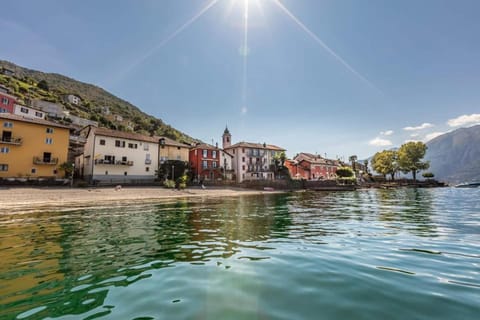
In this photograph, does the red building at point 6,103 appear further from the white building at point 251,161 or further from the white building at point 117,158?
the white building at point 251,161

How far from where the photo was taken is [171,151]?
57969mm

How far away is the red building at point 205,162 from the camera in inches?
2489

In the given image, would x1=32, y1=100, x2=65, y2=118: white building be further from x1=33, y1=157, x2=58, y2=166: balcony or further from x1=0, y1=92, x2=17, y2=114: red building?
x1=33, y1=157, x2=58, y2=166: balcony

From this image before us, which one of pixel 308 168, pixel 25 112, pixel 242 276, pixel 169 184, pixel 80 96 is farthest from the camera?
pixel 80 96

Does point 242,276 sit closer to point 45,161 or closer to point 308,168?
point 45,161

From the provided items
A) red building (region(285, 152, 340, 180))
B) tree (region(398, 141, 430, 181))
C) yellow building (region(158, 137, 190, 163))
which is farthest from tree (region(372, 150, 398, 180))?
yellow building (region(158, 137, 190, 163))

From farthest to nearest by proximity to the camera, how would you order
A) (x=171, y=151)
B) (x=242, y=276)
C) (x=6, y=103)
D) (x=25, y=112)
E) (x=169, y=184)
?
1. (x=25, y=112)
2. (x=6, y=103)
3. (x=171, y=151)
4. (x=169, y=184)
5. (x=242, y=276)

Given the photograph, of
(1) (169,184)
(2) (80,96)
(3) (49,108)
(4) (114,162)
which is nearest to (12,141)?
(4) (114,162)

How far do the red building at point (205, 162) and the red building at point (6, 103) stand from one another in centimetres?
4853

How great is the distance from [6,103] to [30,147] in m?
34.6

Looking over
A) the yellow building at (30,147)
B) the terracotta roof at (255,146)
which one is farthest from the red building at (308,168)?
the yellow building at (30,147)

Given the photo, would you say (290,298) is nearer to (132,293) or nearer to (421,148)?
(132,293)

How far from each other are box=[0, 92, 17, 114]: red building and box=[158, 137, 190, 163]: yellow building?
40.8 m

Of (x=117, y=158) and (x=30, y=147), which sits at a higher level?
(x=30, y=147)
